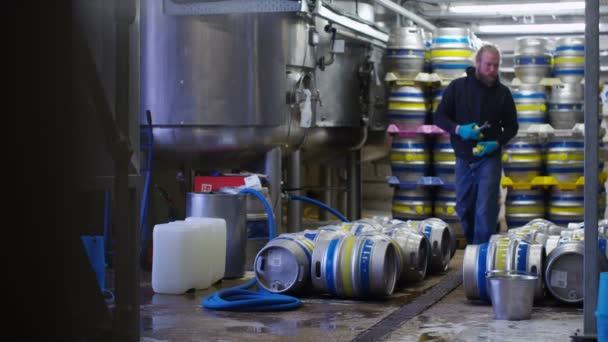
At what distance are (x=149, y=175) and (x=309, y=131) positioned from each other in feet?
5.58

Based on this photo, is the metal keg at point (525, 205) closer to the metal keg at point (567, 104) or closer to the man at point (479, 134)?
the metal keg at point (567, 104)

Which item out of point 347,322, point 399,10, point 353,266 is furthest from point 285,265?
point 399,10

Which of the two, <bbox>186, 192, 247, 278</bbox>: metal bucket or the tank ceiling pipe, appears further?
the tank ceiling pipe

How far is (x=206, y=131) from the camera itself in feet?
25.8

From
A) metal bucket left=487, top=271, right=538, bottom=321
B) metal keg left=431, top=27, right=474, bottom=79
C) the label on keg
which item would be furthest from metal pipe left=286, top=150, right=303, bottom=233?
metal bucket left=487, top=271, right=538, bottom=321

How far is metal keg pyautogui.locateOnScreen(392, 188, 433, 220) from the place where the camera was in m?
9.78

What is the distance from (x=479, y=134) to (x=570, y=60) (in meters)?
2.88

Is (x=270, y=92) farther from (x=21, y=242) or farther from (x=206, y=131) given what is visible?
(x=21, y=242)

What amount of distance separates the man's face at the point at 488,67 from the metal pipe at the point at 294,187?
1.85m

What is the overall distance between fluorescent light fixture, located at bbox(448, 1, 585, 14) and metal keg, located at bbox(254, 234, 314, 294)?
5.64 meters

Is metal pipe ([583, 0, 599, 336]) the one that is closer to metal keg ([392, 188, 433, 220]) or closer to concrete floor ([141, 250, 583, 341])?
concrete floor ([141, 250, 583, 341])

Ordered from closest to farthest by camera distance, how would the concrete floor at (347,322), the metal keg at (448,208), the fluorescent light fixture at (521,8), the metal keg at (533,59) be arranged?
the concrete floor at (347,322)
the metal keg at (448,208)
the metal keg at (533,59)
the fluorescent light fixture at (521,8)

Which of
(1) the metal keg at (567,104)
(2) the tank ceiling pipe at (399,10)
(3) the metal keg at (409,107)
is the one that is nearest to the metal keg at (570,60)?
(1) the metal keg at (567,104)

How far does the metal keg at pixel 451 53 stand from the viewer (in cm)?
971
